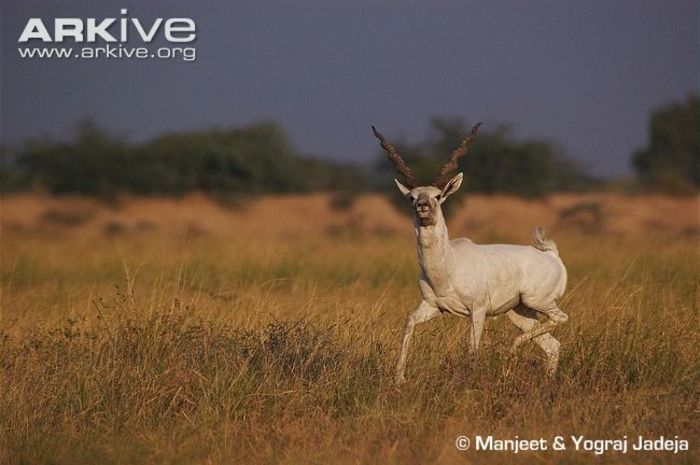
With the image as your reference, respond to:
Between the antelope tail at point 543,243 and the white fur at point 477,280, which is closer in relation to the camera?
the white fur at point 477,280

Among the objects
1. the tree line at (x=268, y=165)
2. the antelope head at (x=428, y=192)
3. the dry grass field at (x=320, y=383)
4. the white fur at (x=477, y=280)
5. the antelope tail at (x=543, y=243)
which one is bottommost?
the dry grass field at (x=320, y=383)

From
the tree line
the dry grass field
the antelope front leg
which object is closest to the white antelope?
the antelope front leg

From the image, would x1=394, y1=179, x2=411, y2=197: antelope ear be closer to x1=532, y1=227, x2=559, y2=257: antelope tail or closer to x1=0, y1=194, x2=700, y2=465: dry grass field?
x1=0, y1=194, x2=700, y2=465: dry grass field

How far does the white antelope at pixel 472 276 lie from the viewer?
7.12m

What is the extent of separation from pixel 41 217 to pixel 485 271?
858 inches

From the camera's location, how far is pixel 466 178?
3212cm

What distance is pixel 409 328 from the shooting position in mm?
7152

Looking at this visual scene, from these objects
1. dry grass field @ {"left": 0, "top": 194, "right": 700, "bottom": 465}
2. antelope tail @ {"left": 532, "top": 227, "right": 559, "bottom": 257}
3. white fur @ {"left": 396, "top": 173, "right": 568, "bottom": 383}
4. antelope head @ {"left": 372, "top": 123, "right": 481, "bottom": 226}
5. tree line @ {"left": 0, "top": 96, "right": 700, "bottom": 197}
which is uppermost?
tree line @ {"left": 0, "top": 96, "right": 700, "bottom": 197}

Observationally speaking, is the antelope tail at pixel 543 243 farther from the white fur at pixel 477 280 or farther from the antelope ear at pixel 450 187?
the antelope ear at pixel 450 187

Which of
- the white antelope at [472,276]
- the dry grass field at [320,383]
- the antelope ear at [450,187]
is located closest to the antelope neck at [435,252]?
the white antelope at [472,276]

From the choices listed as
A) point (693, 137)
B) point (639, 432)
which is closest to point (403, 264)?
point (639, 432)

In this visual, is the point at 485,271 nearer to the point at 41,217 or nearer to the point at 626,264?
the point at 626,264

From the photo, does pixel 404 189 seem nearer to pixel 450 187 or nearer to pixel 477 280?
pixel 450 187

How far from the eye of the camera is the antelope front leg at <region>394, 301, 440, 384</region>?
707cm
